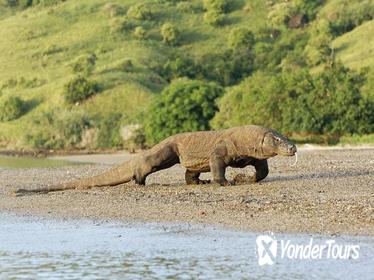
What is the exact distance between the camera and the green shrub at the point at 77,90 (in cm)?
7681

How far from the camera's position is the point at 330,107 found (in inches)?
2142

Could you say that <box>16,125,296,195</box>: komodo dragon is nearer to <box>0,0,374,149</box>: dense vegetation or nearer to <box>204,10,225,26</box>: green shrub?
<box>0,0,374,149</box>: dense vegetation

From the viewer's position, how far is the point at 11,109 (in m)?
78.0

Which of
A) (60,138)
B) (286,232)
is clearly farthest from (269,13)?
(286,232)

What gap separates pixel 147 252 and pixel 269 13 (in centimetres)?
8981

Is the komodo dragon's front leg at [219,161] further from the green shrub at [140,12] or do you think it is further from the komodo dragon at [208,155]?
the green shrub at [140,12]

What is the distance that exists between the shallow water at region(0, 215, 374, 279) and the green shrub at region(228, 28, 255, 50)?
7874 cm

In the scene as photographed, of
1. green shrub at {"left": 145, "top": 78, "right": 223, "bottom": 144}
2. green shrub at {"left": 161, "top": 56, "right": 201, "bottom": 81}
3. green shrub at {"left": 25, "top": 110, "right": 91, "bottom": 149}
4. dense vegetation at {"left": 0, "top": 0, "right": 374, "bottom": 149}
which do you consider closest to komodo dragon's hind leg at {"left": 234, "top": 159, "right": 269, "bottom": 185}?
dense vegetation at {"left": 0, "top": 0, "right": 374, "bottom": 149}

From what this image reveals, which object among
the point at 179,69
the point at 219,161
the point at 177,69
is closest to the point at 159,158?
the point at 219,161

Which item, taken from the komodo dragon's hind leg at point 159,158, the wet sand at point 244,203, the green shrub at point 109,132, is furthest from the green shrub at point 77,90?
the komodo dragon's hind leg at point 159,158

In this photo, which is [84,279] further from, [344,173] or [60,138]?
[60,138]

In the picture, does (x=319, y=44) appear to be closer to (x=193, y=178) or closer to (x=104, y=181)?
(x=193, y=178)

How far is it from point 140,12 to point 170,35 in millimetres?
5855

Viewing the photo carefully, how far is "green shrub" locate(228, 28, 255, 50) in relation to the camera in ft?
317
